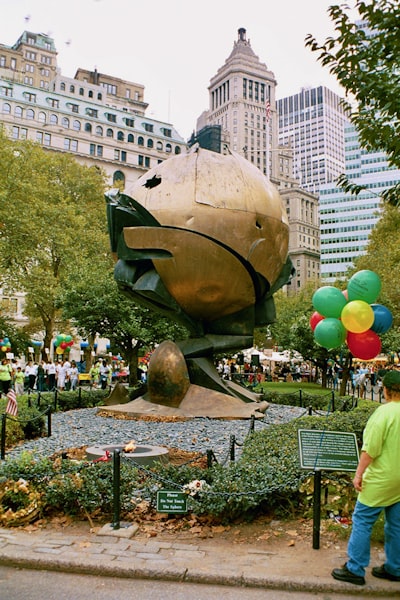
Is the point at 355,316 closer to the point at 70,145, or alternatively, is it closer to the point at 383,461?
the point at 383,461

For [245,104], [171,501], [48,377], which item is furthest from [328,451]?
[245,104]

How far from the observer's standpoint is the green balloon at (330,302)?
32.6ft

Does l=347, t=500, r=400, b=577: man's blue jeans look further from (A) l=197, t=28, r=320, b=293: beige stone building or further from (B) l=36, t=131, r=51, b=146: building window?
(A) l=197, t=28, r=320, b=293: beige stone building

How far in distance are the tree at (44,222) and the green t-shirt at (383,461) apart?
979 inches

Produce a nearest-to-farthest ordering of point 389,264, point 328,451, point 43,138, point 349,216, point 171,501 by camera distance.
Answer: point 328,451 < point 171,501 < point 389,264 < point 43,138 < point 349,216

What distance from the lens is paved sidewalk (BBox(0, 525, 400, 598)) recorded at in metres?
4.70

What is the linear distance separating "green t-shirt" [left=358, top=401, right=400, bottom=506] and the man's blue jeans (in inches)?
3.1

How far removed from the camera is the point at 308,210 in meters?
126

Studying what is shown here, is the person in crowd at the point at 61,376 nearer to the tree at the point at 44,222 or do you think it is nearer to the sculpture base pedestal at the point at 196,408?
the tree at the point at 44,222

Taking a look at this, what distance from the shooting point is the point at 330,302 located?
9945 mm

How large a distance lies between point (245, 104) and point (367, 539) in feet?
480

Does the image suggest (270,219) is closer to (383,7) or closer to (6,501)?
(383,7)

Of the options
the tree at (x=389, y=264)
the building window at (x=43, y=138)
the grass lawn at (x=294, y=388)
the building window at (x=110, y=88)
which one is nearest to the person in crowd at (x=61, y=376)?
the grass lawn at (x=294, y=388)

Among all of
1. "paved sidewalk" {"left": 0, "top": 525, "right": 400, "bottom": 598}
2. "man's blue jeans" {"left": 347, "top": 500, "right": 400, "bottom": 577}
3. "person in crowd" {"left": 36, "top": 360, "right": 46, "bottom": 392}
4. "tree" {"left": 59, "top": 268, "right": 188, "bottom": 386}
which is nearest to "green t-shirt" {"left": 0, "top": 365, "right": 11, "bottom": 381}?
"tree" {"left": 59, "top": 268, "right": 188, "bottom": 386}
